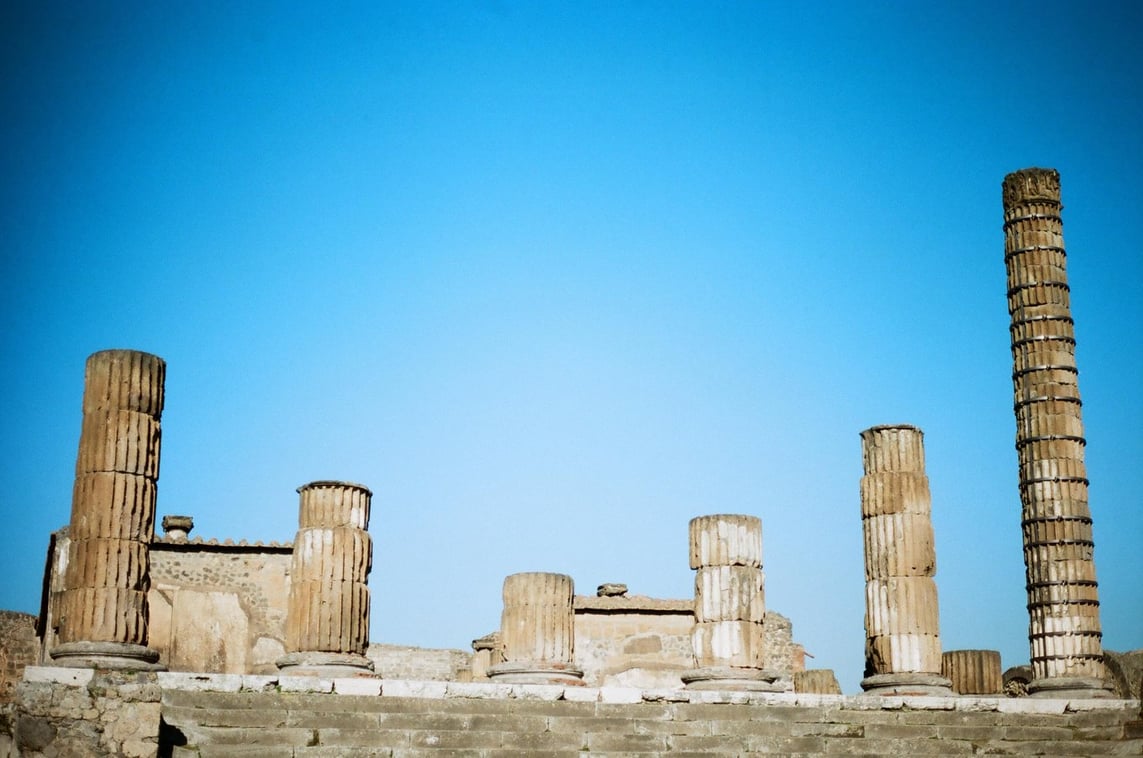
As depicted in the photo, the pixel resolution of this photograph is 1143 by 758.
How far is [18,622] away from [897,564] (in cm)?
1660

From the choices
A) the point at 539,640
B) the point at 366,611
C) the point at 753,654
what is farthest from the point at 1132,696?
the point at 366,611

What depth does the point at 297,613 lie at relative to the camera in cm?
1377

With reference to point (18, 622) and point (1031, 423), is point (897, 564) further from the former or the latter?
point (18, 622)

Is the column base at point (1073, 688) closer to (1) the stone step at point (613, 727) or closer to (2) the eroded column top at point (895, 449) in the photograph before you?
(1) the stone step at point (613, 727)

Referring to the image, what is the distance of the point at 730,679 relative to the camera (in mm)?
13898

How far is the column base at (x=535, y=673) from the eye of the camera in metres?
13.8

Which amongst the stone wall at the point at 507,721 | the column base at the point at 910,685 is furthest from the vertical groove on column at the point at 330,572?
the column base at the point at 910,685

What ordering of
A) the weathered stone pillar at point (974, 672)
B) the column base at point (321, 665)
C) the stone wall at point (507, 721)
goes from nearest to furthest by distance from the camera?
the stone wall at point (507, 721), the column base at point (321, 665), the weathered stone pillar at point (974, 672)

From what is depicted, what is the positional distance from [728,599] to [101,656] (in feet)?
20.0

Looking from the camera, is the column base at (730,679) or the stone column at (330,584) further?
the column base at (730,679)

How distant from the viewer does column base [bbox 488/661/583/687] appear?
542 inches

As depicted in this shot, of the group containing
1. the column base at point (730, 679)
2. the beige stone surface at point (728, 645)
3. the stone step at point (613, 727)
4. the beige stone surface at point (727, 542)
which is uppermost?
the beige stone surface at point (727, 542)

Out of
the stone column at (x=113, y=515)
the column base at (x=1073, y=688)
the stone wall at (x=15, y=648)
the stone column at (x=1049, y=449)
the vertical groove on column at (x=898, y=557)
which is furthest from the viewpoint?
the stone wall at (x=15, y=648)

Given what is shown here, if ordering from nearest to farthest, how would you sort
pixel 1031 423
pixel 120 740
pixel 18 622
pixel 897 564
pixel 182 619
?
pixel 120 740
pixel 897 564
pixel 1031 423
pixel 182 619
pixel 18 622
